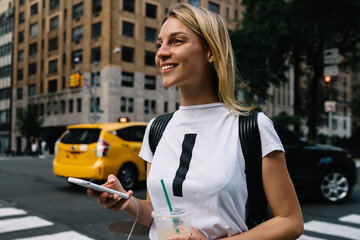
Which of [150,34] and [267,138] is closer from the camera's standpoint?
[267,138]

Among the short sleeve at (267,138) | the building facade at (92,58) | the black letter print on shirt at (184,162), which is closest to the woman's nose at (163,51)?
the black letter print on shirt at (184,162)

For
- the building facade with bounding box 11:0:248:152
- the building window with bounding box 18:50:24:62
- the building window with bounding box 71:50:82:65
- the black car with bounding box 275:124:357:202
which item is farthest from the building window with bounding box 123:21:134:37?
the black car with bounding box 275:124:357:202

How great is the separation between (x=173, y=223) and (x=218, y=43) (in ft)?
2.62

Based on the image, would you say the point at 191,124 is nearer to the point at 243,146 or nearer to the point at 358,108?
the point at 243,146

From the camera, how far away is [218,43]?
1647 mm

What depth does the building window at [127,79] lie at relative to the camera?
127 ft

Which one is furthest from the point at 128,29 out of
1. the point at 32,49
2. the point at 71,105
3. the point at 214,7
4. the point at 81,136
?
the point at 81,136

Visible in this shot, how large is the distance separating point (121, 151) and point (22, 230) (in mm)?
4235

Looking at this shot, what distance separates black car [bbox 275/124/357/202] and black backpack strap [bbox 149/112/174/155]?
5.96m

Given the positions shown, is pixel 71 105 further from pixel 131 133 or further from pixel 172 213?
pixel 172 213

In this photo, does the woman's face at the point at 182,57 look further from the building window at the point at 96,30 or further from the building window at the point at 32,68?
the building window at the point at 32,68

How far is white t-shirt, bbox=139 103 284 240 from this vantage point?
151 cm

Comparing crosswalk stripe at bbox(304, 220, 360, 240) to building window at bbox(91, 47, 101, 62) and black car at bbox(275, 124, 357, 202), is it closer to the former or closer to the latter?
black car at bbox(275, 124, 357, 202)

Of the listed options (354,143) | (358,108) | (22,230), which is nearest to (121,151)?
(22,230)
